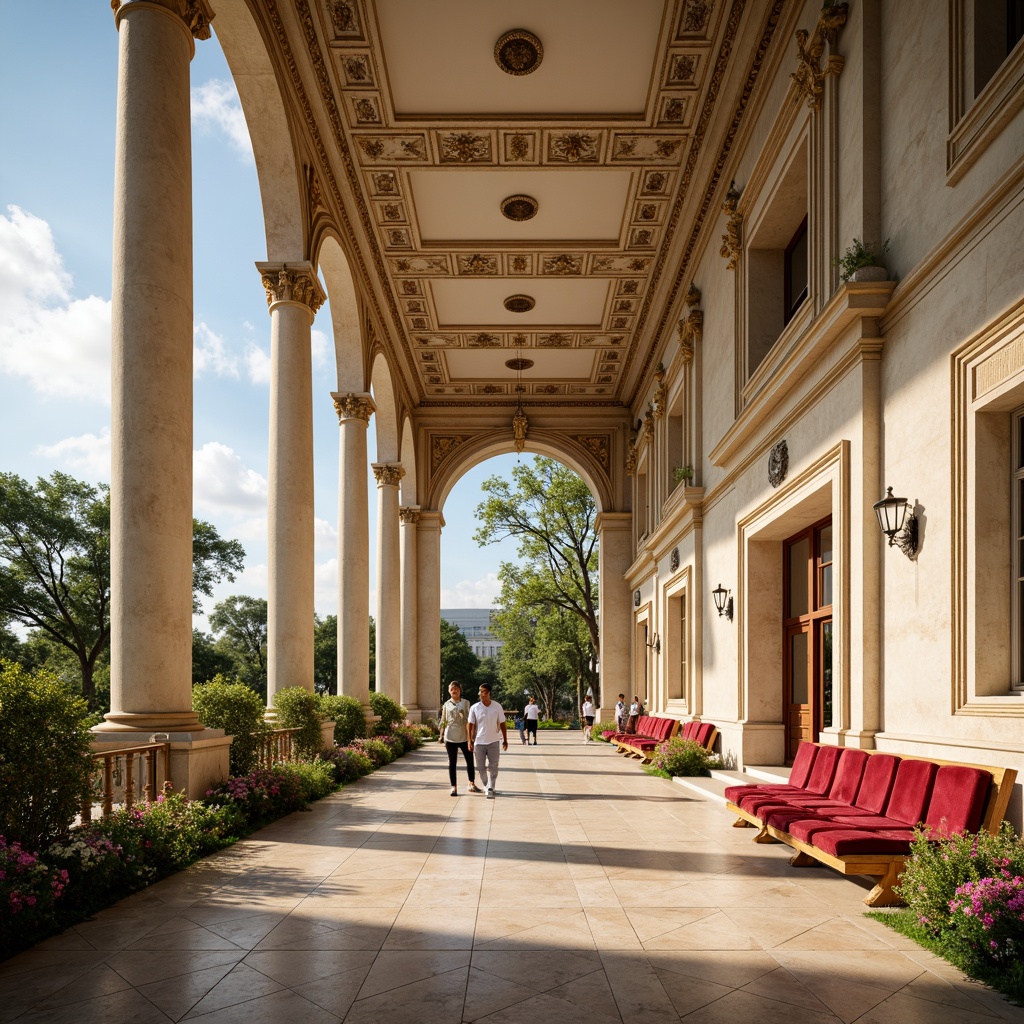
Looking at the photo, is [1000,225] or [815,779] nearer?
[1000,225]

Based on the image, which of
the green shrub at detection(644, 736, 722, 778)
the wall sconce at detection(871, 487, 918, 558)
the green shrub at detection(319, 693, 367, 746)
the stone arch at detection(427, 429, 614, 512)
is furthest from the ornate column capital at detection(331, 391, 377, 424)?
the wall sconce at detection(871, 487, 918, 558)

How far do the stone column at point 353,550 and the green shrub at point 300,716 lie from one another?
5.76 metres

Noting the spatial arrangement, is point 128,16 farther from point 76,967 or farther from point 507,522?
point 507,522

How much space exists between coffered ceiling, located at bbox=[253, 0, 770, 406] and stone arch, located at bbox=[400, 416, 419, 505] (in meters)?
4.75

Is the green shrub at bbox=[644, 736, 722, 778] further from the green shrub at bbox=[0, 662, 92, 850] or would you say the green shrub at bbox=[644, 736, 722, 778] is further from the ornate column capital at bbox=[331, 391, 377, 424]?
the green shrub at bbox=[0, 662, 92, 850]

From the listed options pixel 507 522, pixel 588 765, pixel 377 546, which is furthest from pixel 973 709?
pixel 507 522

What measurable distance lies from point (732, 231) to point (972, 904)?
1271 cm

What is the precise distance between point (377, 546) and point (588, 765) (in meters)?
11.0

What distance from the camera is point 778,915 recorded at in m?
6.79

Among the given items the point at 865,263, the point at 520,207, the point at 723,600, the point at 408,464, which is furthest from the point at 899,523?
the point at 408,464

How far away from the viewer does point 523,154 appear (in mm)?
17500

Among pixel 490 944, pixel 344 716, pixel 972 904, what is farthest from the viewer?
pixel 344 716

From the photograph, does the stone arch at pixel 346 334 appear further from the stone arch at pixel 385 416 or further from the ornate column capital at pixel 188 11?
the ornate column capital at pixel 188 11

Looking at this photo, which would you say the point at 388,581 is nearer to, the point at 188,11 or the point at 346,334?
the point at 346,334
